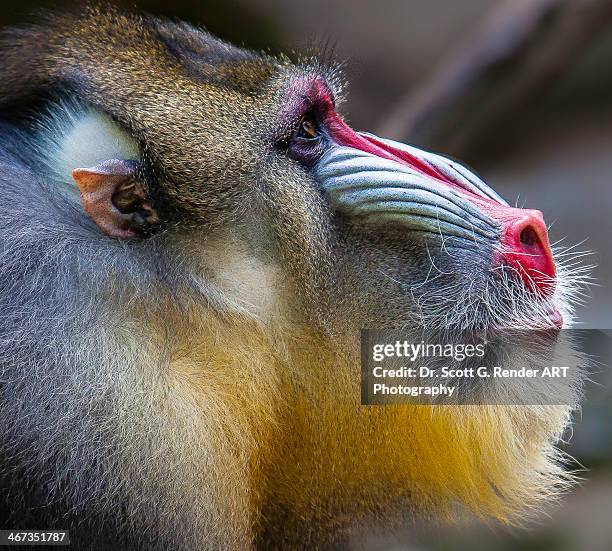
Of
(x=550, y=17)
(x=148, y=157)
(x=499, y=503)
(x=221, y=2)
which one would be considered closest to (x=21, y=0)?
(x=221, y=2)

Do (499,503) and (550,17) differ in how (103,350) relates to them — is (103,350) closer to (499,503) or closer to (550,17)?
(499,503)

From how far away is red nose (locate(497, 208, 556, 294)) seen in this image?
1821mm

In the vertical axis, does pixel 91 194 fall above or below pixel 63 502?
above

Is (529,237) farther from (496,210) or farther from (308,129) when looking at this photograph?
(308,129)

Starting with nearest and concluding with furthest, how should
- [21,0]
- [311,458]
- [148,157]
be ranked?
1. [148,157]
2. [311,458]
3. [21,0]

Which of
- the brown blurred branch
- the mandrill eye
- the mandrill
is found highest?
the brown blurred branch

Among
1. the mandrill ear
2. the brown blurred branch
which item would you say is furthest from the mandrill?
the brown blurred branch

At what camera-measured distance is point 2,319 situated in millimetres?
1568

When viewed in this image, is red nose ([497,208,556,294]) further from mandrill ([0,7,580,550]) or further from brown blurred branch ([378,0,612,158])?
brown blurred branch ([378,0,612,158])

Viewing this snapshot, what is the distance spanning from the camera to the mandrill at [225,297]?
1.59 metres

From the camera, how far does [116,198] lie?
5.53ft

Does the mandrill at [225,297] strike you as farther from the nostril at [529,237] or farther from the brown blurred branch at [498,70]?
the brown blurred branch at [498,70]

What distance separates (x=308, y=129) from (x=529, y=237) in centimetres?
49

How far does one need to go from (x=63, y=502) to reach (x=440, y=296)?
2.61ft
